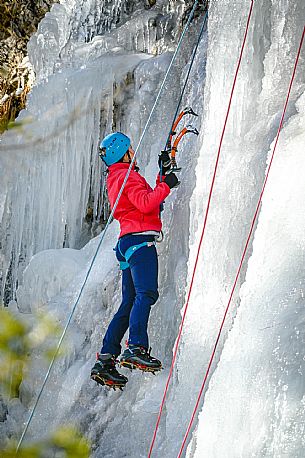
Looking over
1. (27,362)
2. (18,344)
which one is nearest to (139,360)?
(27,362)

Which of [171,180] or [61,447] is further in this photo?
[61,447]

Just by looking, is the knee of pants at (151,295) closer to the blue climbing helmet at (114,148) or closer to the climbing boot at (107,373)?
the climbing boot at (107,373)

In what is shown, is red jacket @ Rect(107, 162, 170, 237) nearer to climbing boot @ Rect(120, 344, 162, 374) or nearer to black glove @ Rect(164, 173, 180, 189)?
black glove @ Rect(164, 173, 180, 189)

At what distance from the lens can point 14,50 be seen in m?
6.60

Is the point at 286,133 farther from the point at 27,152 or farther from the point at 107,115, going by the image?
the point at 27,152

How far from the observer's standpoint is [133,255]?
10.4 feet

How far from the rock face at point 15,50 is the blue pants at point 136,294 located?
3.46 m

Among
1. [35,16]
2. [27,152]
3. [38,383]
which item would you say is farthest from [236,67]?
[35,16]

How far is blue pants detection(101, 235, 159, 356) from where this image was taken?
10.1 feet

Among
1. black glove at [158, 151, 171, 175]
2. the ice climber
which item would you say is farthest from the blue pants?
black glove at [158, 151, 171, 175]

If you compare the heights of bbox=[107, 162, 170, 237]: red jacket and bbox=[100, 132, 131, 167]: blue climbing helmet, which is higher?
bbox=[100, 132, 131, 167]: blue climbing helmet

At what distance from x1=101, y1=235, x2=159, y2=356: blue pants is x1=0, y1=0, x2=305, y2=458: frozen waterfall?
0.55 feet

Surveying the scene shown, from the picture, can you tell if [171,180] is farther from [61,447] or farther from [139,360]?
[61,447]

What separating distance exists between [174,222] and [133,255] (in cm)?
65
